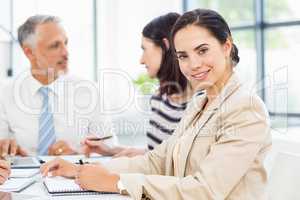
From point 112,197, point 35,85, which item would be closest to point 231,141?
point 112,197

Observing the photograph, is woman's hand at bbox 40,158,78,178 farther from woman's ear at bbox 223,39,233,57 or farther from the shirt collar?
the shirt collar

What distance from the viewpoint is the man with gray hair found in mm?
2633

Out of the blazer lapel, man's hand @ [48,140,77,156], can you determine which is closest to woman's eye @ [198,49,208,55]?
the blazer lapel

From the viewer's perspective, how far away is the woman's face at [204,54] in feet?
5.47

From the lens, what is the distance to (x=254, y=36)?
433cm

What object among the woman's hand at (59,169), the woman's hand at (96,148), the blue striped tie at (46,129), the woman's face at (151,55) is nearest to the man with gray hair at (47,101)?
the blue striped tie at (46,129)

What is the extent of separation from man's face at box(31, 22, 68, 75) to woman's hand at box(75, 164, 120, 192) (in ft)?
4.12

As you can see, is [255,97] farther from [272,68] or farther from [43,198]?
[272,68]

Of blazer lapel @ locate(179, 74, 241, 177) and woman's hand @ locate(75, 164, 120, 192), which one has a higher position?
blazer lapel @ locate(179, 74, 241, 177)

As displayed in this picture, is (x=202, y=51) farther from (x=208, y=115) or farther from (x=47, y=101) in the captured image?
(x=47, y=101)

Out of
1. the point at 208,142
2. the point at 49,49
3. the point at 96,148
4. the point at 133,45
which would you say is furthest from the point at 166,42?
the point at 133,45

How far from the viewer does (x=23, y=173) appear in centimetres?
187

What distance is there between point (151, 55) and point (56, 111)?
25.4 inches

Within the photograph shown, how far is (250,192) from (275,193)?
0.53 m
